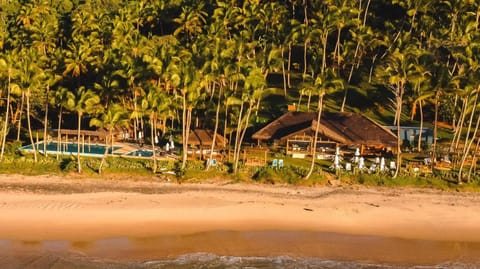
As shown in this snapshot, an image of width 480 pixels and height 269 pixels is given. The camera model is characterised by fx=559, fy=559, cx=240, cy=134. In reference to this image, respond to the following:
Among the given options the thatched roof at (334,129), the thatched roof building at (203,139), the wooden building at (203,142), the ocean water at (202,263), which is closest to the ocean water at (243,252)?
the ocean water at (202,263)

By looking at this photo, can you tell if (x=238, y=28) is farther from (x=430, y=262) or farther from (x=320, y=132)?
(x=430, y=262)

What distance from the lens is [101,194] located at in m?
34.4

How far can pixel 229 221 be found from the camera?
3044 centimetres

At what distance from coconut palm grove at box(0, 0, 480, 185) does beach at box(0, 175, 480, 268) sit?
3239 mm

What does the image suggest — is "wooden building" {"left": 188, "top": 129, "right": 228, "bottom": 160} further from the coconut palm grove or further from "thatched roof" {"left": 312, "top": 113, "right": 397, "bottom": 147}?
"thatched roof" {"left": 312, "top": 113, "right": 397, "bottom": 147}

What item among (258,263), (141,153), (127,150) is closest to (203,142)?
(141,153)

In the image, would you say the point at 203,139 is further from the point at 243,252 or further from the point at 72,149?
the point at 243,252

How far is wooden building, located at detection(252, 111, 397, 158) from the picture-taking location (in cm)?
4522

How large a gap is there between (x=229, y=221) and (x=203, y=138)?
1564 centimetres

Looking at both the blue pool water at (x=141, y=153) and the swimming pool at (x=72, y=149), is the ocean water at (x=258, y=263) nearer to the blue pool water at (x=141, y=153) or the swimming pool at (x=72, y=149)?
the blue pool water at (x=141, y=153)

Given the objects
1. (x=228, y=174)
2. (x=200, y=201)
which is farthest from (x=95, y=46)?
(x=200, y=201)

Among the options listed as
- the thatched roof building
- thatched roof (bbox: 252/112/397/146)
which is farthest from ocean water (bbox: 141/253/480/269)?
thatched roof (bbox: 252/112/397/146)

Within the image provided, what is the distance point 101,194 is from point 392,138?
78.4 feet

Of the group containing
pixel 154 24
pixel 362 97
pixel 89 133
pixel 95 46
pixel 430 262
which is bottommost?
pixel 430 262
